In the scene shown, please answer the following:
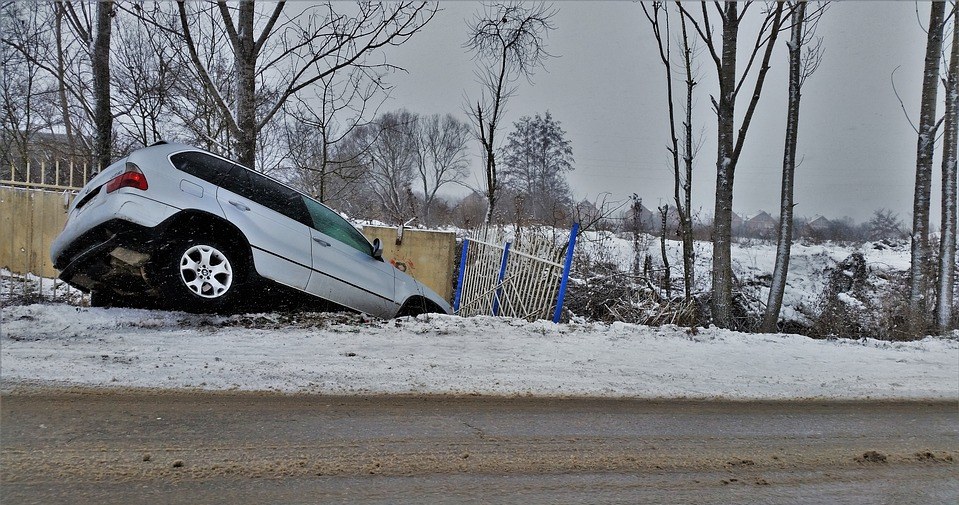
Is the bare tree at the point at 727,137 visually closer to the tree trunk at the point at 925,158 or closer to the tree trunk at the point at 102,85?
the tree trunk at the point at 925,158

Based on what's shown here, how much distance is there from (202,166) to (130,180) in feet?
2.36

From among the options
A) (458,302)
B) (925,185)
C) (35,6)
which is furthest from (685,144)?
(35,6)

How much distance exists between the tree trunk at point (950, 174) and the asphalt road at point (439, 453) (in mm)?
7902

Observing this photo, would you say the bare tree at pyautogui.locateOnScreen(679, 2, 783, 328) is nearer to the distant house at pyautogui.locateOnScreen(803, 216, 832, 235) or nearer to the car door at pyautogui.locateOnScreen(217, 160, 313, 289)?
the car door at pyautogui.locateOnScreen(217, 160, 313, 289)

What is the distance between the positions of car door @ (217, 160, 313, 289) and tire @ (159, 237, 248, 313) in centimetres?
24

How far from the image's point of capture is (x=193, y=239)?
5383 mm

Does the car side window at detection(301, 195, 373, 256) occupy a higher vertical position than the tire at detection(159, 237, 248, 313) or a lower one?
higher

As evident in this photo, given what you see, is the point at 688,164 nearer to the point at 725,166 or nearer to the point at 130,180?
the point at 725,166

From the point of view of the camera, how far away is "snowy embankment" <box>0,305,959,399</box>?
12.8 ft

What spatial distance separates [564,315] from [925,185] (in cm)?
695

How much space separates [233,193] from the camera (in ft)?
18.8

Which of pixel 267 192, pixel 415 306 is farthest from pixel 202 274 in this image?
pixel 415 306

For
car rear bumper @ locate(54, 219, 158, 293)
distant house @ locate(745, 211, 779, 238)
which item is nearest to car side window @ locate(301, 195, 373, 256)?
car rear bumper @ locate(54, 219, 158, 293)

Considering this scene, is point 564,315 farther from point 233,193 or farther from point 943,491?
point 943,491
